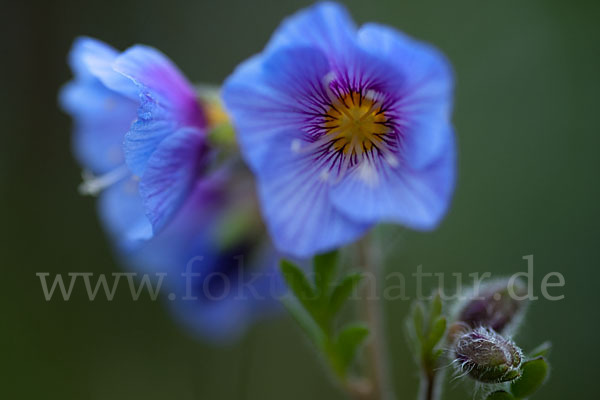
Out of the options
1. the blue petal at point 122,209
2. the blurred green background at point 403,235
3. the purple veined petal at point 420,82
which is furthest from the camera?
the blurred green background at point 403,235

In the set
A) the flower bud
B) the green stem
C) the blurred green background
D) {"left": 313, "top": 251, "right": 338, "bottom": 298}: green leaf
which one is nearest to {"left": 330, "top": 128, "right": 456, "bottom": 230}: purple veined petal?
{"left": 313, "top": 251, "right": 338, "bottom": 298}: green leaf

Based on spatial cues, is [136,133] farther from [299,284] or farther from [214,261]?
[214,261]

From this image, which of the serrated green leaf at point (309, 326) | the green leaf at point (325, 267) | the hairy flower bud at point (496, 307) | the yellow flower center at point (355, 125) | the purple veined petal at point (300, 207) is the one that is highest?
the yellow flower center at point (355, 125)

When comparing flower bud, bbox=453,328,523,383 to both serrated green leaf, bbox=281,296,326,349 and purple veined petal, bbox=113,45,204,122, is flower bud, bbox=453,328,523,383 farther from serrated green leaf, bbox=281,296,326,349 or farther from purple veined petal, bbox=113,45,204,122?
purple veined petal, bbox=113,45,204,122

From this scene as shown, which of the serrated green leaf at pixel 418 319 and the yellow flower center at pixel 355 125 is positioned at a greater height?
the yellow flower center at pixel 355 125

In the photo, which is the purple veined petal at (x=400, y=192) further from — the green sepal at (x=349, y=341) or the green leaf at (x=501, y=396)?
the green leaf at (x=501, y=396)

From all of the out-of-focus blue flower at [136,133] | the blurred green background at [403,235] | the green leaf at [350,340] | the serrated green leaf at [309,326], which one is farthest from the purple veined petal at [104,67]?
the blurred green background at [403,235]

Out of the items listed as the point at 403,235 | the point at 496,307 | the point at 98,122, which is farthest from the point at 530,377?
the point at 403,235
